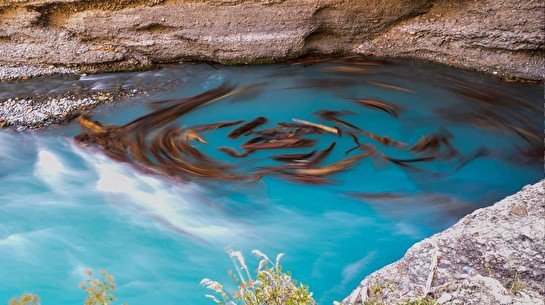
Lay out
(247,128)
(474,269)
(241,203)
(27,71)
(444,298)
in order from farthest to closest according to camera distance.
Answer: (27,71) < (247,128) < (241,203) < (474,269) < (444,298)

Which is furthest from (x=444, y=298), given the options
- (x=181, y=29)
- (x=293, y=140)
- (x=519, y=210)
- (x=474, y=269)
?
(x=181, y=29)

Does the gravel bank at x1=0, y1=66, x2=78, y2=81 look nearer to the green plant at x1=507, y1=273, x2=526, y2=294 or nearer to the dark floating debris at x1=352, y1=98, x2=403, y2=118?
the dark floating debris at x1=352, y1=98, x2=403, y2=118

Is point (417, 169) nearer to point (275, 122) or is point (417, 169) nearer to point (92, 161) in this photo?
point (275, 122)

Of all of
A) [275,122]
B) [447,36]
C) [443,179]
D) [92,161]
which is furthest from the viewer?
[447,36]

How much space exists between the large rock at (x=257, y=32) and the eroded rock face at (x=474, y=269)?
9.19 feet

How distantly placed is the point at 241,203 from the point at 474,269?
1692 millimetres

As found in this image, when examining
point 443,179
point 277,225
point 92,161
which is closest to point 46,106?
point 92,161

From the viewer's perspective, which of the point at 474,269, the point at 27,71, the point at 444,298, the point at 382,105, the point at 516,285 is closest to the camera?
the point at 444,298

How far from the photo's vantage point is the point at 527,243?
266 cm

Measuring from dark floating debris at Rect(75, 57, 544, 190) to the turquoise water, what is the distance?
5 cm

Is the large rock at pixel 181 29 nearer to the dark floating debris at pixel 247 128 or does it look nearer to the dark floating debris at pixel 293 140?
the dark floating debris at pixel 293 140

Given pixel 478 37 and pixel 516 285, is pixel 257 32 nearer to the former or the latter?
pixel 478 37

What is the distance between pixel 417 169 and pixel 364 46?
6.72 feet

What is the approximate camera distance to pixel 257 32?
559 centimetres
